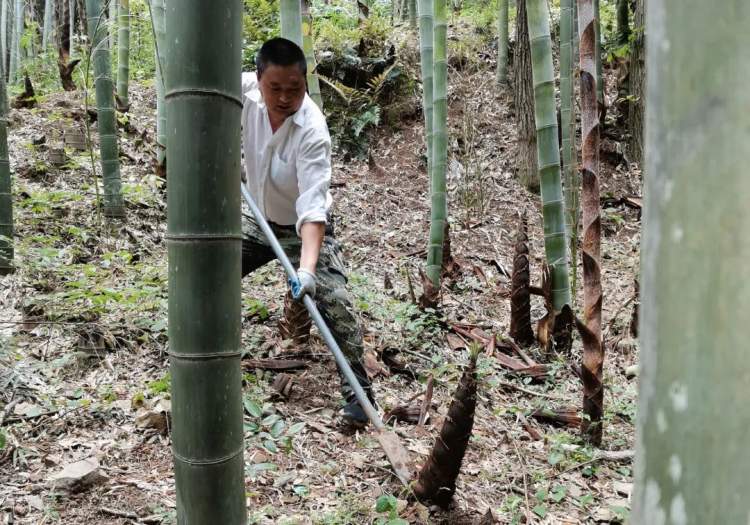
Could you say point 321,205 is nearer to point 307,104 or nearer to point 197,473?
point 307,104

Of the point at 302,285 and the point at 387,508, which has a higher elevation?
the point at 302,285

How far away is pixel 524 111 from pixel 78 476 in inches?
297

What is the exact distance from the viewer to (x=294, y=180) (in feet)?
10.5

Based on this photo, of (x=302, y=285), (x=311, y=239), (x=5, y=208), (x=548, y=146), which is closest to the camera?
(x=302, y=285)

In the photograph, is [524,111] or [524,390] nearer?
[524,390]

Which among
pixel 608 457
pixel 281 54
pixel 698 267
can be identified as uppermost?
pixel 281 54

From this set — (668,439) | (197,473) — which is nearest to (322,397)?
(197,473)

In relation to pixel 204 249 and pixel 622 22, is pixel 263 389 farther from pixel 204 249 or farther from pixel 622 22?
pixel 622 22

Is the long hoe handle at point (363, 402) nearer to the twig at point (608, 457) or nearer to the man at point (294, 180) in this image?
the man at point (294, 180)

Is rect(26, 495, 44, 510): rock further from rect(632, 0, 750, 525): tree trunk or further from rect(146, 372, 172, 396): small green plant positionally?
rect(632, 0, 750, 525): tree trunk

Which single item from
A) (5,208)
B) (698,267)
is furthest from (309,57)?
(698,267)

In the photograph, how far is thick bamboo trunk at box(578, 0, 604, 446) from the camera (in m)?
2.81

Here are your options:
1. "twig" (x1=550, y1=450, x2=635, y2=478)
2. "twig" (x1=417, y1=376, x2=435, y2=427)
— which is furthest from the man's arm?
"twig" (x1=550, y1=450, x2=635, y2=478)

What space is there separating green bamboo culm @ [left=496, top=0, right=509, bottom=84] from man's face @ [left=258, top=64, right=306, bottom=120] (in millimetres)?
7505
